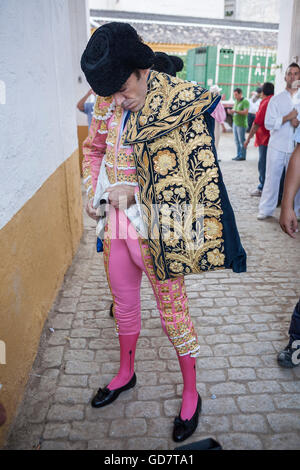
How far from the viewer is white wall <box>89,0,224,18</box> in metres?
31.5

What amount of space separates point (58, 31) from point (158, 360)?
336 cm

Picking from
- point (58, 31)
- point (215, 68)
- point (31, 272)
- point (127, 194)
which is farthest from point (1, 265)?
point (215, 68)

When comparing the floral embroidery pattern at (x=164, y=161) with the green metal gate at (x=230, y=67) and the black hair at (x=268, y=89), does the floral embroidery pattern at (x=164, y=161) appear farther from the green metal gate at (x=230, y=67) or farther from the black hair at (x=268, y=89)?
the green metal gate at (x=230, y=67)

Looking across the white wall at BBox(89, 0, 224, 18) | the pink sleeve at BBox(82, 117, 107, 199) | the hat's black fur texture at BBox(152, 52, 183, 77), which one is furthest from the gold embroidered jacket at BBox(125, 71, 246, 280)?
the white wall at BBox(89, 0, 224, 18)

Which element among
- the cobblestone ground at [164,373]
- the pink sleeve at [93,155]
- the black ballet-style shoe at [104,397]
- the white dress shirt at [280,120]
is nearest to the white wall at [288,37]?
the white dress shirt at [280,120]

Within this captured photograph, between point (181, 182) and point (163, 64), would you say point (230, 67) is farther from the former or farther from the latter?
point (181, 182)

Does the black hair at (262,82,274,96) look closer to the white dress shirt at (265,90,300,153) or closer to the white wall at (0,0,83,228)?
the white dress shirt at (265,90,300,153)

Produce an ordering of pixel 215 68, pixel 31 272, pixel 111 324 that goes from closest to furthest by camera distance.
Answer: pixel 31 272 → pixel 111 324 → pixel 215 68

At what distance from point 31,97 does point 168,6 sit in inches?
1391

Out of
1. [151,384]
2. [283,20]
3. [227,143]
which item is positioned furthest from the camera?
[227,143]

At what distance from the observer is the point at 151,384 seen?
2.54 metres

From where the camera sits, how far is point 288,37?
7.22m

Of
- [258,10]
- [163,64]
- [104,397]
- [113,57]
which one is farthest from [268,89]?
[258,10]

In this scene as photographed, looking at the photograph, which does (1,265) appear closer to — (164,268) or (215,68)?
(164,268)
